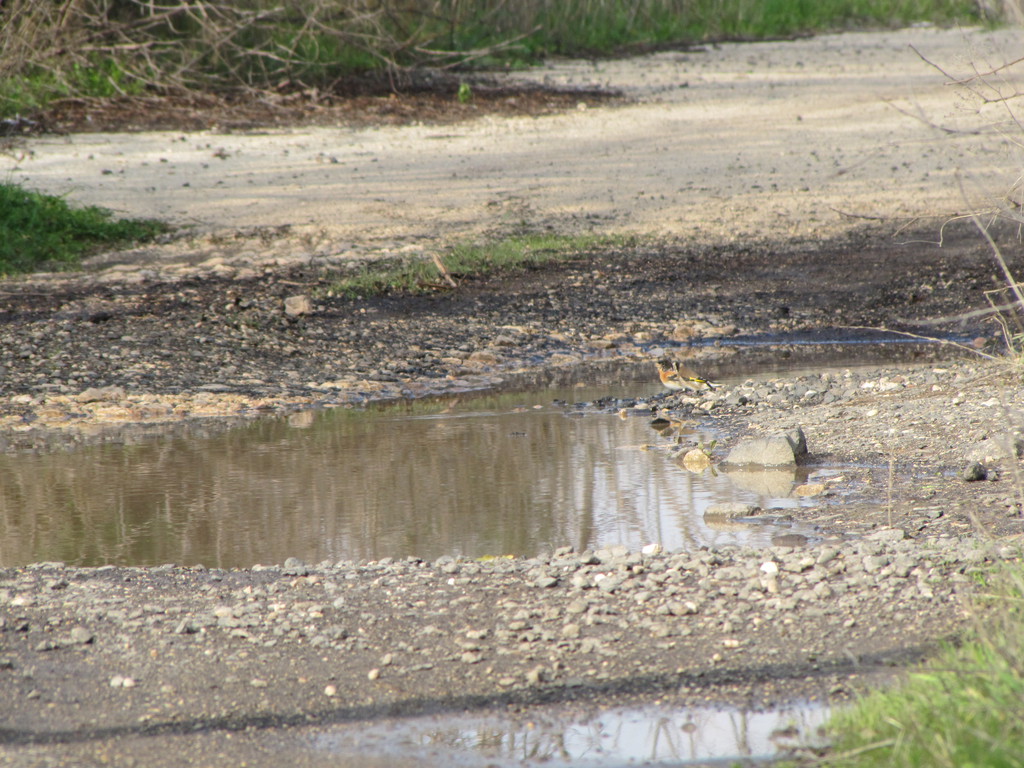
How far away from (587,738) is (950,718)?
87cm

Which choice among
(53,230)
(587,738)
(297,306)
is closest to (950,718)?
(587,738)

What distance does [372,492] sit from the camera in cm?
559

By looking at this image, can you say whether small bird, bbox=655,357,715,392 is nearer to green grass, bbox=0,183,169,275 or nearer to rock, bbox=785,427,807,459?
rock, bbox=785,427,807,459

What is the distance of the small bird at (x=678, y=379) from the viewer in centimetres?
706

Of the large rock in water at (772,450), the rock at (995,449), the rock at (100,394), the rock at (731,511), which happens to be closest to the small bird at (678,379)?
the large rock in water at (772,450)

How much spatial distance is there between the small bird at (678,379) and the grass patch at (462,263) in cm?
235

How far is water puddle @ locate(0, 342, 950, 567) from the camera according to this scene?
484cm

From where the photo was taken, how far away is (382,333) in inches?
328

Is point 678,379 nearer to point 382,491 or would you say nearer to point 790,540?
point 382,491

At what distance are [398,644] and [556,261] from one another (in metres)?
6.58

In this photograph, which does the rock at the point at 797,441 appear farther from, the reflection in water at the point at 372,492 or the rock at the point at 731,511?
the rock at the point at 731,511

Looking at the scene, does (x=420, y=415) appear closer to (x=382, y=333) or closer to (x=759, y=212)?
(x=382, y=333)

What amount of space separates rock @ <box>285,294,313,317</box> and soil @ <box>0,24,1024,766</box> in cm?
2

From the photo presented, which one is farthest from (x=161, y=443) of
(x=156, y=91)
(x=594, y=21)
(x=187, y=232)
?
(x=594, y=21)
